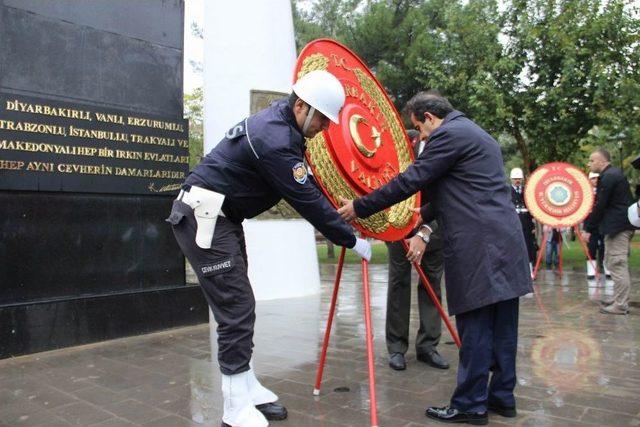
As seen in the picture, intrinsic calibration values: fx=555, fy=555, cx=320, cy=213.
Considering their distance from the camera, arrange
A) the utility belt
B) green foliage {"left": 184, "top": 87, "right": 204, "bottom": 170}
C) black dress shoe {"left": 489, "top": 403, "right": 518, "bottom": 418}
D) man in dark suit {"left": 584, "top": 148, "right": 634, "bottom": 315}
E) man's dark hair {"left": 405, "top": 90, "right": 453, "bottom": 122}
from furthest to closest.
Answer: green foliage {"left": 184, "top": 87, "right": 204, "bottom": 170} → man in dark suit {"left": 584, "top": 148, "right": 634, "bottom": 315} → man's dark hair {"left": 405, "top": 90, "right": 453, "bottom": 122} → black dress shoe {"left": 489, "top": 403, "right": 518, "bottom": 418} → the utility belt

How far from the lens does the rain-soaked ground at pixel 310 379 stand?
10.7 ft

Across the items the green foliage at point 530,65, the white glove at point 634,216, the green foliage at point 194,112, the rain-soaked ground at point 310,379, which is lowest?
the rain-soaked ground at point 310,379

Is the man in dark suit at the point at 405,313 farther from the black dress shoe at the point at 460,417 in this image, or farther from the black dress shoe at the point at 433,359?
the black dress shoe at the point at 460,417

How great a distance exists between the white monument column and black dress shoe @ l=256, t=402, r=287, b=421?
467 cm

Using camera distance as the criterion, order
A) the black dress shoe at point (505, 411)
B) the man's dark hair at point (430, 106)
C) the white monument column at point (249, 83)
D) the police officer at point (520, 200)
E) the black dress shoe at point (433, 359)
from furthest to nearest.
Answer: the police officer at point (520, 200)
the white monument column at point (249, 83)
the black dress shoe at point (433, 359)
the man's dark hair at point (430, 106)
the black dress shoe at point (505, 411)

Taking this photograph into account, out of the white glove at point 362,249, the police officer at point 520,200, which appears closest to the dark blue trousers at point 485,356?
the white glove at point 362,249

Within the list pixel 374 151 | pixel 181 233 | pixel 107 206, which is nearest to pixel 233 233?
pixel 181 233

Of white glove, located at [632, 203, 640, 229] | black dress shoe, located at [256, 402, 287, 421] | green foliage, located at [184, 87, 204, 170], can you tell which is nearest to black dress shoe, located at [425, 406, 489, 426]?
black dress shoe, located at [256, 402, 287, 421]

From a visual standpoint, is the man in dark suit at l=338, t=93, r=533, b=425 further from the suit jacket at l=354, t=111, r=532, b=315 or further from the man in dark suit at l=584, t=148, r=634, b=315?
the man in dark suit at l=584, t=148, r=634, b=315

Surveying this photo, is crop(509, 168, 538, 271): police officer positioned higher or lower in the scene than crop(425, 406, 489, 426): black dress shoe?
higher

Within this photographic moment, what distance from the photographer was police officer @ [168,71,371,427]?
2.90m

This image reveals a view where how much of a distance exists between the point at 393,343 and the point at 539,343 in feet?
5.34

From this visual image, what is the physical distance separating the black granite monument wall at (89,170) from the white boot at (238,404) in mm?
2696

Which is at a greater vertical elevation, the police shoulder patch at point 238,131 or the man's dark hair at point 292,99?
the man's dark hair at point 292,99
